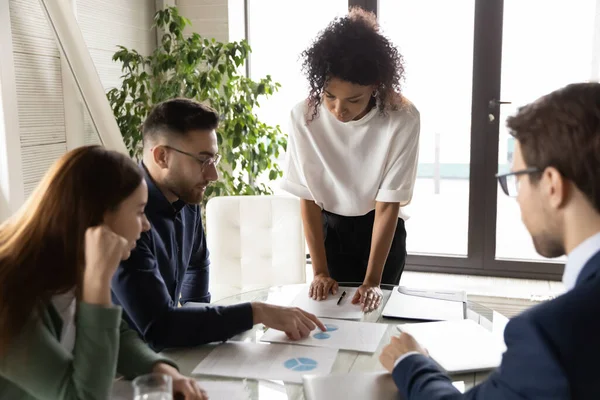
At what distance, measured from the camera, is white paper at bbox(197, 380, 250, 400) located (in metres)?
1.11

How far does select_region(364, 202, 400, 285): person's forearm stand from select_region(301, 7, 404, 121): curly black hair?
1.03 ft

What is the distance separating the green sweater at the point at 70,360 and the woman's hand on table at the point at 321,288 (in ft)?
2.64

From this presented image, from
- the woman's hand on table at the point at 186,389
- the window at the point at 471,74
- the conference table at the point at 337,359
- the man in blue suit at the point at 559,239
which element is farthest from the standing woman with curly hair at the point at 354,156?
the window at the point at 471,74

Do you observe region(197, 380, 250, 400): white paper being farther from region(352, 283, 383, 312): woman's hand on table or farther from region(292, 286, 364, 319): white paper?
region(352, 283, 383, 312): woman's hand on table

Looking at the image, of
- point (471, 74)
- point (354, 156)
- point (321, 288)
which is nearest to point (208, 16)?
point (471, 74)

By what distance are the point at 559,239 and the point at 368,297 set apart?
809 millimetres

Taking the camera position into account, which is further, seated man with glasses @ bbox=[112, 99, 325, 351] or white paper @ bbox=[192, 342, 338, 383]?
seated man with glasses @ bbox=[112, 99, 325, 351]

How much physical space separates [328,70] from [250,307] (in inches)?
29.5

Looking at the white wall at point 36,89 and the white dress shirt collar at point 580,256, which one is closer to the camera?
the white dress shirt collar at point 580,256

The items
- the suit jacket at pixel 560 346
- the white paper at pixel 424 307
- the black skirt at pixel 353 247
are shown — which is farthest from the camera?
the black skirt at pixel 353 247

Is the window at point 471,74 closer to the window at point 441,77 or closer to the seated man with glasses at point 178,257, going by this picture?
the window at point 441,77

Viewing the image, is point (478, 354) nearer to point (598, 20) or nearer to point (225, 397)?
point (225, 397)

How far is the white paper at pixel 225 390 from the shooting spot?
1.11 meters

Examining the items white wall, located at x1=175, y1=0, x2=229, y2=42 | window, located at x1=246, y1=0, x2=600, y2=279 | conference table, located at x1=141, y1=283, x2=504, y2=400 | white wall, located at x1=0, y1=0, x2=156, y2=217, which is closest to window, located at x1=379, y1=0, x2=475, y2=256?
window, located at x1=246, y1=0, x2=600, y2=279
